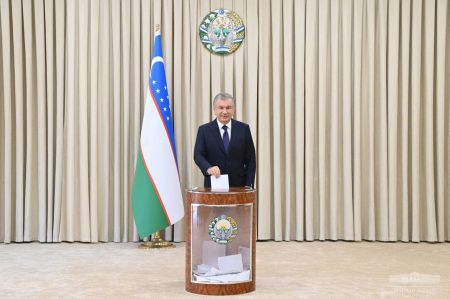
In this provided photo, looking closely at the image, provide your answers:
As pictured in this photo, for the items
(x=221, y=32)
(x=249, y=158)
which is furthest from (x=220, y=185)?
(x=221, y=32)

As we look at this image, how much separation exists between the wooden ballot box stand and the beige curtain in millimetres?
2454

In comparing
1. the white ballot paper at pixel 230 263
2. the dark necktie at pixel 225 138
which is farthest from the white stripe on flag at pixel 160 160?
the white ballot paper at pixel 230 263

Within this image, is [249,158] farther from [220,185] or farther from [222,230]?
[222,230]

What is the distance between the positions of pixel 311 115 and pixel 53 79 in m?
2.83

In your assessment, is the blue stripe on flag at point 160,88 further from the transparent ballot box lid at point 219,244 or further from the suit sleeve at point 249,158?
the transparent ballot box lid at point 219,244

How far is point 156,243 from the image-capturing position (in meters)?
6.48

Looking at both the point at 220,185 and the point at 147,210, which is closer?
the point at 220,185

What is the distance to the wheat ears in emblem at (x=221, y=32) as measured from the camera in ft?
22.4

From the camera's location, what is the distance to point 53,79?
6.78 metres

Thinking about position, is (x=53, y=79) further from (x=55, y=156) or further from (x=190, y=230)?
(x=190, y=230)

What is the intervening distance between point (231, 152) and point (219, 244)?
2.94ft

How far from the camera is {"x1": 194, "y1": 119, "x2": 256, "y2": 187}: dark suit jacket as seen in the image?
4.91 m

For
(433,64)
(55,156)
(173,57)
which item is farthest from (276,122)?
(55,156)

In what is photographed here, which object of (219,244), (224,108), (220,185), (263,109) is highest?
(263,109)
